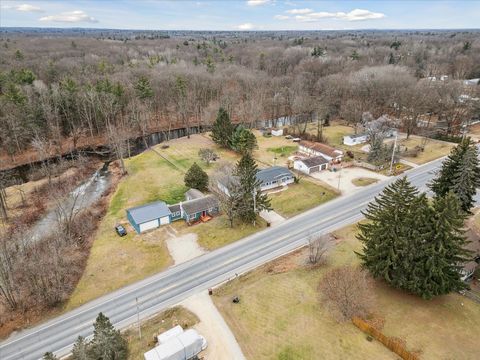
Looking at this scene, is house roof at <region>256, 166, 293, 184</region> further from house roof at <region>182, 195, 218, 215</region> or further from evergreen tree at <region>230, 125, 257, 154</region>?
evergreen tree at <region>230, 125, 257, 154</region>

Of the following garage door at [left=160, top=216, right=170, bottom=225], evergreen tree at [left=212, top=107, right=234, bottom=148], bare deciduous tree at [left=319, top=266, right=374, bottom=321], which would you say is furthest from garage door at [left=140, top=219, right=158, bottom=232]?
evergreen tree at [left=212, top=107, right=234, bottom=148]

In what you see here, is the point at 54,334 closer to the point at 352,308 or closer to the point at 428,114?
the point at 352,308

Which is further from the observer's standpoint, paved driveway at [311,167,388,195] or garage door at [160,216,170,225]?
paved driveway at [311,167,388,195]

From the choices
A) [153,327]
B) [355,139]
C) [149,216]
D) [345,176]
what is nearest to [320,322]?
[153,327]

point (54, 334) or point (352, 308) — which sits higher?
point (352, 308)

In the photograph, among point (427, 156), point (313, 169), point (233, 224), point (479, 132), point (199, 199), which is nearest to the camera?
point (233, 224)

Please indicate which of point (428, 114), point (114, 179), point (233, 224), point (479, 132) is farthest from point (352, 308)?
point (428, 114)
